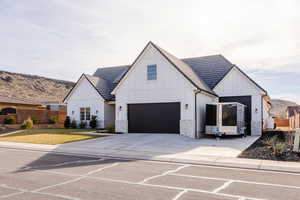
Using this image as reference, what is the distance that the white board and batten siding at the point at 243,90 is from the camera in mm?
20891

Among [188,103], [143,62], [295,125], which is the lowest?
[295,125]

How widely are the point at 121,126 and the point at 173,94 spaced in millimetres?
5407

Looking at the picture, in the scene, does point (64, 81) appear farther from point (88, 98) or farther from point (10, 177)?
point (10, 177)

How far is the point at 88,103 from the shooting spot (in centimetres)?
2653

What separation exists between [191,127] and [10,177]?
13078 mm

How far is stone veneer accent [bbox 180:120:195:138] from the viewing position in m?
18.2

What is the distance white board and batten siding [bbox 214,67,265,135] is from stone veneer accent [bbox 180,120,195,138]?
5.53 m

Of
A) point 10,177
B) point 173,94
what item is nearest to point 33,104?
point 173,94

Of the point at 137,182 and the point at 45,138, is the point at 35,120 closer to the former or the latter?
the point at 45,138

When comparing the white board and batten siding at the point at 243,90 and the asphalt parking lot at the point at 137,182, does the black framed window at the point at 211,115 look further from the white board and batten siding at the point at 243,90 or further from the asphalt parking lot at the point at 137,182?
the asphalt parking lot at the point at 137,182

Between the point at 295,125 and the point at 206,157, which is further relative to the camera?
the point at 295,125

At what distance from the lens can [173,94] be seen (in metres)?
19.3

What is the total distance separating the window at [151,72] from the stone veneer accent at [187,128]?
14.3 ft

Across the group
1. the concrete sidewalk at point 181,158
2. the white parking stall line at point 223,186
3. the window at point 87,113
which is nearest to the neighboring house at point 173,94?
the window at point 87,113
